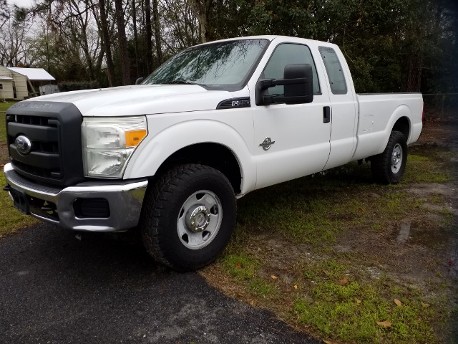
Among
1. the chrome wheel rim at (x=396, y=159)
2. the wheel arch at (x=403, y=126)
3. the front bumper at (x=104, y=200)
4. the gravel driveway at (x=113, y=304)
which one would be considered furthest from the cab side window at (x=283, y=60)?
the wheel arch at (x=403, y=126)

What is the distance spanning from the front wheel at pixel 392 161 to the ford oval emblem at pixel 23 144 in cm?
469

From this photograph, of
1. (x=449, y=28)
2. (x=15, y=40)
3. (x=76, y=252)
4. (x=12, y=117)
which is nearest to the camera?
(x=449, y=28)

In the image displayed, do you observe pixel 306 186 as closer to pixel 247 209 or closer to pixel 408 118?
pixel 247 209

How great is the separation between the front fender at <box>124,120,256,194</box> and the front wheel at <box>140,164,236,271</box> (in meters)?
0.23

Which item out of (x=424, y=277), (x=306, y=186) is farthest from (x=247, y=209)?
(x=424, y=277)

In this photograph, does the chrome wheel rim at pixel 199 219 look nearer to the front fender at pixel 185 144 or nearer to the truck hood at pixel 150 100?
the front fender at pixel 185 144

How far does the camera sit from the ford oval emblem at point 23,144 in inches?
125

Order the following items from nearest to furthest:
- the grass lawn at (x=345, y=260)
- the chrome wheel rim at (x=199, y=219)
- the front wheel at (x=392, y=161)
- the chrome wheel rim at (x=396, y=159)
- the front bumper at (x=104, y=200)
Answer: the grass lawn at (x=345, y=260)
the front bumper at (x=104, y=200)
the chrome wheel rim at (x=199, y=219)
the front wheel at (x=392, y=161)
the chrome wheel rim at (x=396, y=159)

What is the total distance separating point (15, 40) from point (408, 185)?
60.0m

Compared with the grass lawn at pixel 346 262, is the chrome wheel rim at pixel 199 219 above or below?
above

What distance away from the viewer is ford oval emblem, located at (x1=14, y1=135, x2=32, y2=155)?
318 centimetres

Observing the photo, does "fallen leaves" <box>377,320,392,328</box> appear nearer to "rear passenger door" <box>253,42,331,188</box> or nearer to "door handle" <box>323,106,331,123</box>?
"rear passenger door" <box>253,42,331,188</box>

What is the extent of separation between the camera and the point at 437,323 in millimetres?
2703

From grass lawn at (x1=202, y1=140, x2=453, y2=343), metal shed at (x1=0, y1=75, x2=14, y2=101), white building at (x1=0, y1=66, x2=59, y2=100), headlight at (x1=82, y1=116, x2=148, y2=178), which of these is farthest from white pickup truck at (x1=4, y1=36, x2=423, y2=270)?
metal shed at (x1=0, y1=75, x2=14, y2=101)
